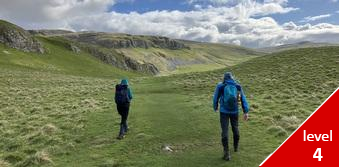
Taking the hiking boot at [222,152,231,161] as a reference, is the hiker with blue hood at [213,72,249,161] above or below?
above

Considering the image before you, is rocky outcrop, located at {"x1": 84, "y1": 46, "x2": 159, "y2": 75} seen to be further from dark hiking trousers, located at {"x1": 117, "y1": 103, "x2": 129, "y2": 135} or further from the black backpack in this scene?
the black backpack

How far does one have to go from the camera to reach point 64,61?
122 metres

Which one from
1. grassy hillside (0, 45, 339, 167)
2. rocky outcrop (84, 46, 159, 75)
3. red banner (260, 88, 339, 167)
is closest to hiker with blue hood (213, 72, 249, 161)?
grassy hillside (0, 45, 339, 167)

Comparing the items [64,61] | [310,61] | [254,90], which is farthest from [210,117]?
[64,61]

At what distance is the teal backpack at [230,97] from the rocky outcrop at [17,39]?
113 m

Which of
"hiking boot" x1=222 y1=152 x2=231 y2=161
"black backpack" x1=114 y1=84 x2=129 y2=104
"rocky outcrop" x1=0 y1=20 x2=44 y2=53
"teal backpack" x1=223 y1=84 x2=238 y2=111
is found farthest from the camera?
"rocky outcrop" x1=0 y1=20 x2=44 y2=53

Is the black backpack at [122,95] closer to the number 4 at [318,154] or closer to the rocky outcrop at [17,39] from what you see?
the number 4 at [318,154]

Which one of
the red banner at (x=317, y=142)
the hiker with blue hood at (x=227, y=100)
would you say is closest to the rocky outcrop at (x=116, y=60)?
the hiker with blue hood at (x=227, y=100)

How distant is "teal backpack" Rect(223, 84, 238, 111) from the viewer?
12.7 meters

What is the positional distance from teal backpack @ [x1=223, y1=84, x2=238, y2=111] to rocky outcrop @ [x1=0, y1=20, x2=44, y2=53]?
112524 millimetres

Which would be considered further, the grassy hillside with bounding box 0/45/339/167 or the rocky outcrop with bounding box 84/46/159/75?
the rocky outcrop with bounding box 84/46/159/75

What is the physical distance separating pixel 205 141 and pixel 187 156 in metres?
2.44

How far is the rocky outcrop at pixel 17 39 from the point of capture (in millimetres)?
116875

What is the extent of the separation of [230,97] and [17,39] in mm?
115869
